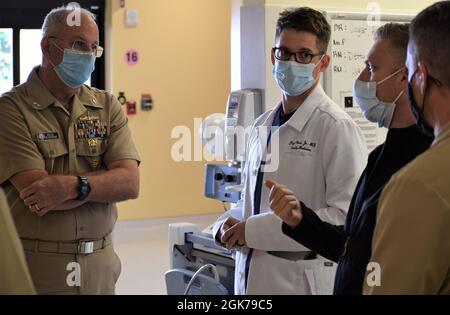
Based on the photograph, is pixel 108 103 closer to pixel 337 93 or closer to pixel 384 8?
pixel 337 93

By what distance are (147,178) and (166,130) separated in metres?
0.54

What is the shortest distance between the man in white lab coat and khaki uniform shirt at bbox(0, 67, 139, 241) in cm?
44

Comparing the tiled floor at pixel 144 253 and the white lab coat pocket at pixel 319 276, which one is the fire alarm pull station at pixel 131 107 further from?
the white lab coat pocket at pixel 319 276

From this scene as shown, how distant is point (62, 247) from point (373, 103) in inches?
42.5

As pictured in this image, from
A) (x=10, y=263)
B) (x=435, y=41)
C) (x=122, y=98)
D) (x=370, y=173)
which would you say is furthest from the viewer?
(x=122, y=98)

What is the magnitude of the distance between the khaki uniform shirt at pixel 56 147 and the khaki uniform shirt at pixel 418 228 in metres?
1.29

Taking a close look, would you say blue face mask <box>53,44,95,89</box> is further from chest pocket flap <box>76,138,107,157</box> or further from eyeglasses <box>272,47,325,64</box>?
eyeglasses <box>272,47,325,64</box>

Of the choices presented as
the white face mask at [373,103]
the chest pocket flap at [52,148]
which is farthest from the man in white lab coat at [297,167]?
the chest pocket flap at [52,148]

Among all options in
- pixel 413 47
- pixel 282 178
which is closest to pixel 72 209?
pixel 282 178

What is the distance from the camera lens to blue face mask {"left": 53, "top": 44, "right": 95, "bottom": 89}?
2.25 metres

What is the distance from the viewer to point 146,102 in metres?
6.84

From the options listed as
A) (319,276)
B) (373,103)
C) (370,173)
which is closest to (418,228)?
(370,173)

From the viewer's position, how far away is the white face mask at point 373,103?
1785 millimetres

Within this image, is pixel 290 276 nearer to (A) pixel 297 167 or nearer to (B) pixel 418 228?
(A) pixel 297 167
